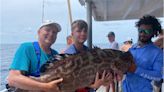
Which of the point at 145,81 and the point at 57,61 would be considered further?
the point at 145,81

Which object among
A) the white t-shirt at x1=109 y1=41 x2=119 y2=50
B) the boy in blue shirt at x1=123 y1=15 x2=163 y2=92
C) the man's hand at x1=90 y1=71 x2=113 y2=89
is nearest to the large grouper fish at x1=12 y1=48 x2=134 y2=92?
the man's hand at x1=90 y1=71 x2=113 y2=89

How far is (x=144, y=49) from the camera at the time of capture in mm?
4398

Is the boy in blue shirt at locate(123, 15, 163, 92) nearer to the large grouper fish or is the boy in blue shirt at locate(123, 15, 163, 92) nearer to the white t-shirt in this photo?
the large grouper fish

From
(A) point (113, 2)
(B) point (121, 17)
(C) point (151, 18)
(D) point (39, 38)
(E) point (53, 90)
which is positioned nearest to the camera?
(E) point (53, 90)

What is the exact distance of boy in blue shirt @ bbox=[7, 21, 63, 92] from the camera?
342 cm

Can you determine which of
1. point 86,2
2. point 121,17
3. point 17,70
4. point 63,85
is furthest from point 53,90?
point 121,17

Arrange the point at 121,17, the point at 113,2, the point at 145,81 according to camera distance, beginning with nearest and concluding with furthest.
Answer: the point at 145,81, the point at 113,2, the point at 121,17

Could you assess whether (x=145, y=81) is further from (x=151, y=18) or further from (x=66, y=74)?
(x=66, y=74)

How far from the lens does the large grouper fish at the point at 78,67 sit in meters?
3.53

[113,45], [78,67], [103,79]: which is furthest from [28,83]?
[113,45]

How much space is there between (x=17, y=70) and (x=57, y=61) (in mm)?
350

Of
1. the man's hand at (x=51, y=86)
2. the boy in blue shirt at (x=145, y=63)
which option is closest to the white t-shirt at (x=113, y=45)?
the boy in blue shirt at (x=145, y=63)

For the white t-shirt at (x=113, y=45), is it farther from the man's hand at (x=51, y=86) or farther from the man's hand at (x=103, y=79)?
the man's hand at (x=51, y=86)

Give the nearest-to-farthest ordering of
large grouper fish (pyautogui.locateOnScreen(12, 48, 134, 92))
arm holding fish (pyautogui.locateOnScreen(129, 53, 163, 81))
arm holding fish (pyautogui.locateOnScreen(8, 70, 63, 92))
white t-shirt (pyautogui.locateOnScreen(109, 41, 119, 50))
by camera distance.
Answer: arm holding fish (pyautogui.locateOnScreen(8, 70, 63, 92)) < large grouper fish (pyautogui.locateOnScreen(12, 48, 134, 92)) < arm holding fish (pyautogui.locateOnScreen(129, 53, 163, 81)) < white t-shirt (pyautogui.locateOnScreen(109, 41, 119, 50))
